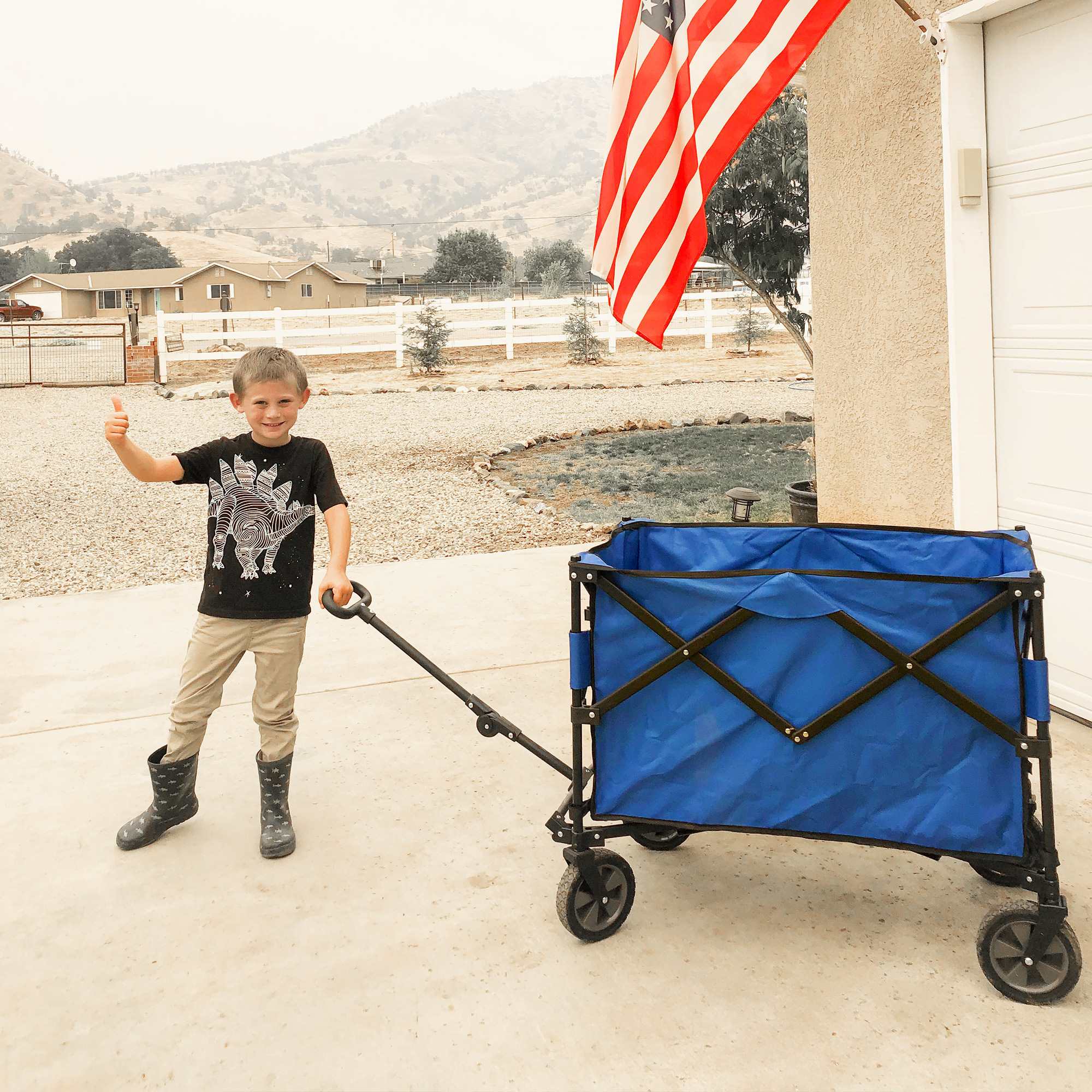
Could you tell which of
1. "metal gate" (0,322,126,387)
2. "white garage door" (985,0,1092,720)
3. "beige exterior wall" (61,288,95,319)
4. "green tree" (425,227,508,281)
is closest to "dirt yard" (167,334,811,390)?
"metal gate" (0,322,126,387)

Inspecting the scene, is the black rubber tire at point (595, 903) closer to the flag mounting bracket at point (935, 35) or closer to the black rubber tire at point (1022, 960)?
the black rubber tire at point (1022, 960)

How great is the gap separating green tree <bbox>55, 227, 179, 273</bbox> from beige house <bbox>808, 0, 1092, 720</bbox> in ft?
418

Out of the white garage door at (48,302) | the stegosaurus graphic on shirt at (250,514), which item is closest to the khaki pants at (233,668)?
the stegosaurus graphic on shirt at (250,514)

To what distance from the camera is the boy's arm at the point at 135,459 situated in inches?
117

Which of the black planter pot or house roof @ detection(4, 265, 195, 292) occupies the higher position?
house roof @ detection(4, 265, 195, 292)

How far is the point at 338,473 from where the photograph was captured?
37.3 feet

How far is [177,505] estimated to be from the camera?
10.1m

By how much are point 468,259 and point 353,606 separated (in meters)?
99.0

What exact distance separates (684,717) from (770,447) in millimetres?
10045

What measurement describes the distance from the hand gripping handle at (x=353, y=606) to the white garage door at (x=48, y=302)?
3280 inches

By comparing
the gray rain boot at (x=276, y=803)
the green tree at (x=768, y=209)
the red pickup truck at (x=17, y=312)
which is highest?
the red pickup truck at (x=17, y=312)

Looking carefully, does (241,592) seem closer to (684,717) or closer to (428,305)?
(684,717)

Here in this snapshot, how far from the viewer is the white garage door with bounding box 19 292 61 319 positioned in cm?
7850

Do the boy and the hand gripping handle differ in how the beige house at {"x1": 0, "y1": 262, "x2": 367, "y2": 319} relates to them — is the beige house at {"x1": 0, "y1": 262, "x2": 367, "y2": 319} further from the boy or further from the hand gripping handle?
the hand gripping handle
